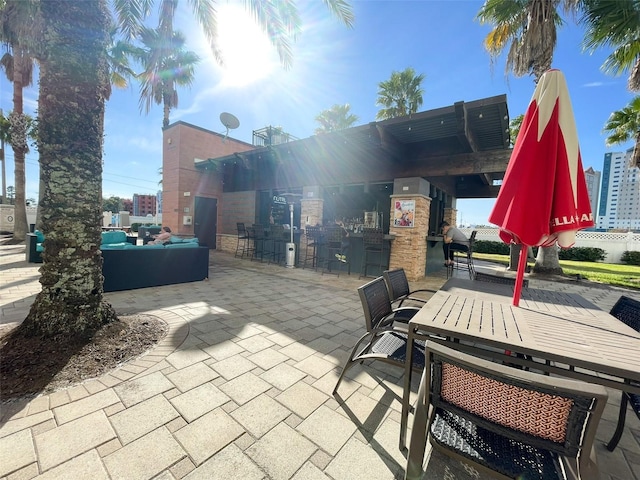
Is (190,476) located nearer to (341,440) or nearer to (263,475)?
(263,475)

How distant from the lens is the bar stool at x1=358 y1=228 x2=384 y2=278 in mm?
5957

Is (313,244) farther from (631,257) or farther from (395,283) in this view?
(631,257)

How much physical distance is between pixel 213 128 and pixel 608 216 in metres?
71.5

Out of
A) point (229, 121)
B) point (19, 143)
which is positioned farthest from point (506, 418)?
point (19, 143)

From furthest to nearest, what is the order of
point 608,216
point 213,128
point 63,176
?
point 608,216, point 213,128, point 63,176

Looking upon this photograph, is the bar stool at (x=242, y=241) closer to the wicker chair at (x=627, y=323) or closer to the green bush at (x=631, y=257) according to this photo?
the wicker chair at (x=627, y=323)

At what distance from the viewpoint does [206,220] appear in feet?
34.5

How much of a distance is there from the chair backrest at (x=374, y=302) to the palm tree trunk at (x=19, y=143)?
14.4 metres

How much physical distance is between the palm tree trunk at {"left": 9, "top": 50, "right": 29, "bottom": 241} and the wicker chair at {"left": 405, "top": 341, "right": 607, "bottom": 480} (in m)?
15.1

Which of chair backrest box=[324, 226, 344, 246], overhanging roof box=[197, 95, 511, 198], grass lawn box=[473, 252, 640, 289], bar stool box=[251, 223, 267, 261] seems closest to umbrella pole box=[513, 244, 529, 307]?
overhanging roof box=[197, 95, 511, 198]

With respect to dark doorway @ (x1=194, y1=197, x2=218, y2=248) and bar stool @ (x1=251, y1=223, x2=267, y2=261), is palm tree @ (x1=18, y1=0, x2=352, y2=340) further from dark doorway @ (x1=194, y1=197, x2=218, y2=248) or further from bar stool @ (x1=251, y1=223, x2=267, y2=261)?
dark doorway @ (x1=194, y1=197, x2=218, y2=248)

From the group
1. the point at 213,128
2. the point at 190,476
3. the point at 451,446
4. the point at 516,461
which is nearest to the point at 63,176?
the point at 190,476

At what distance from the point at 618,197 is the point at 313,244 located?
218ft

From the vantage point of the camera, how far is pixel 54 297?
228 cm
